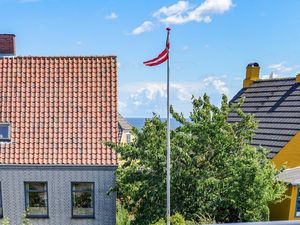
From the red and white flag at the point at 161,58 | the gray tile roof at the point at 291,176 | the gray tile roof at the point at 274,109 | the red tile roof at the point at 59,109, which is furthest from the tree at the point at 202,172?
the gray tile roof at the point at 274,109

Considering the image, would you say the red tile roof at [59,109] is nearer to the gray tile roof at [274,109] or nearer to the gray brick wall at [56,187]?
the gray brick wall at [56,187]

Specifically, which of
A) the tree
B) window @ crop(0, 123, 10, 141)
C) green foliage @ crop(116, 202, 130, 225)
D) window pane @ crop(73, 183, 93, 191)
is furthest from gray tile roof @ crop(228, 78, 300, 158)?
window @ crop(0, 123, 10, 141)

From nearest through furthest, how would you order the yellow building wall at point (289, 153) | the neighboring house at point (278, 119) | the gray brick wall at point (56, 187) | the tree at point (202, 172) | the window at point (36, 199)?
1. the tree at point (202, 172)
2. the gray brick wall at point (56, 187)
3. the window at point (36, 199)
4. the neighboring house at point (278, 119)
5. the yellow building wall at point (289, 153)

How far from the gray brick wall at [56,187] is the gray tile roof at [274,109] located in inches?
325

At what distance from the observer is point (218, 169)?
13.4m

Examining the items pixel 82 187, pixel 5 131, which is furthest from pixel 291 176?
pixel 5 131

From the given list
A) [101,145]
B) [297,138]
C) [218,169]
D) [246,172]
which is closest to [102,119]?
[101,145]

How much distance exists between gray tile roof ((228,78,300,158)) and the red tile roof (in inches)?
324

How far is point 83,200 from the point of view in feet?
49.1

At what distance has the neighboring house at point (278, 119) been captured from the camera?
1498 cm

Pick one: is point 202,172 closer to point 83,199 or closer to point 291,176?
point 291,176

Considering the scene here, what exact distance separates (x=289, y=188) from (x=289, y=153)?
10.2 feet

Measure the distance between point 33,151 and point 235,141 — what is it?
8517mm

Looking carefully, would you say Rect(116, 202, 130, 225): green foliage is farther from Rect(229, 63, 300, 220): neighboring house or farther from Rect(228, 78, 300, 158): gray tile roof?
Rect(228, 78, 300, 158): gray tile roof
